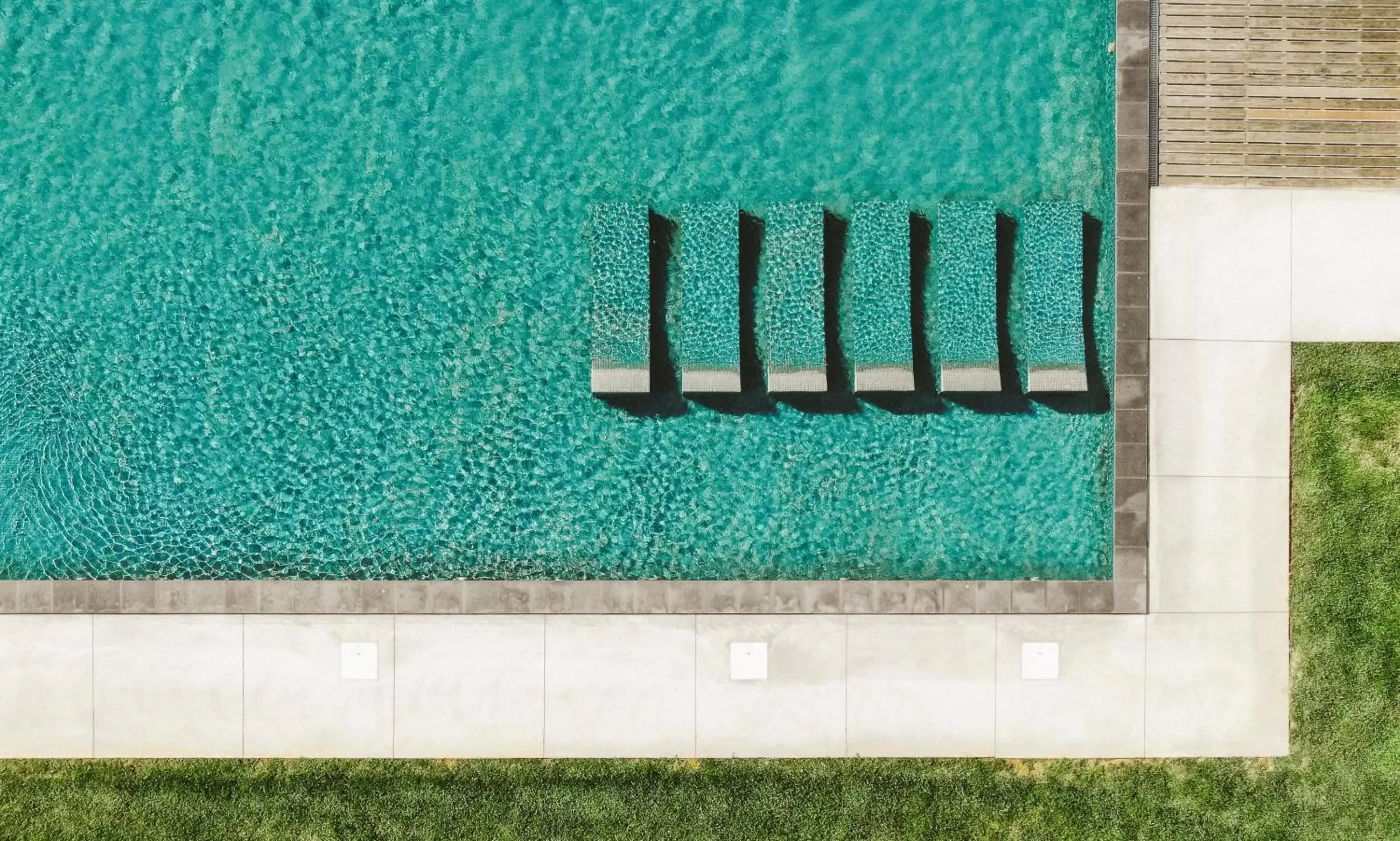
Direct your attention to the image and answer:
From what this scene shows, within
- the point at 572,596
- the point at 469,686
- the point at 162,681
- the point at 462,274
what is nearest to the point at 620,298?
the point at 462,274

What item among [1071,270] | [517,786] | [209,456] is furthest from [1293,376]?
[209,456]

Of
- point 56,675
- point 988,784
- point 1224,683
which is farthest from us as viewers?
point 1224,683

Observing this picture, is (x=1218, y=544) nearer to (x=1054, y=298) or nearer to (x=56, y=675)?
(x=1054, y=298)

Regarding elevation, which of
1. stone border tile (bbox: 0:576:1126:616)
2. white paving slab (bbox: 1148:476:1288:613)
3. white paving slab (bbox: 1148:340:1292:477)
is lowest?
stone border tile (bbox: 0:576:1126:616)

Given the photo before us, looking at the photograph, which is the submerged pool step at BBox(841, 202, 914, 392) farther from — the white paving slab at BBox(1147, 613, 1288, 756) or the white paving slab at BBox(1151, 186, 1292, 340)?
the white paving slab at BBox(1147, 613, 1288, 756)

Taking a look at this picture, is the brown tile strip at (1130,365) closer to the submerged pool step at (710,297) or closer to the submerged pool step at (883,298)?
the submerged pool step at (883,298)

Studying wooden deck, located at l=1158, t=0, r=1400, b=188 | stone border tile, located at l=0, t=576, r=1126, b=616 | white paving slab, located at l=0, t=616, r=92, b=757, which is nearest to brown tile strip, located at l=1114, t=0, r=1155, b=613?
stone border tile, located at l=0, t=576, r=1126, b=616

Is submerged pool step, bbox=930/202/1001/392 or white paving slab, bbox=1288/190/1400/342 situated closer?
submerged pool step, bbox=930/202/1001/392
